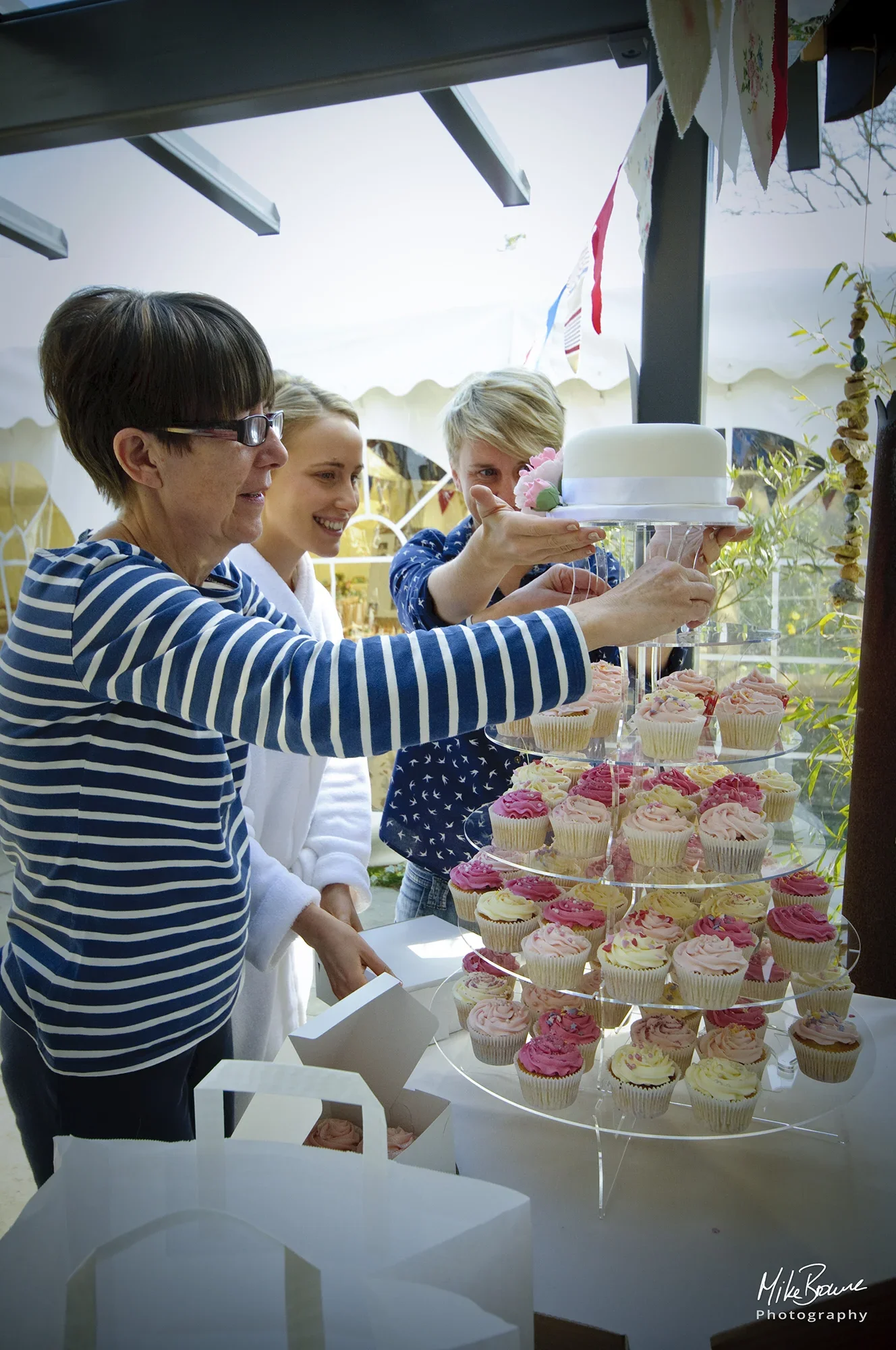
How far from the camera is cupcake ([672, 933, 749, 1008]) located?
1.32 m

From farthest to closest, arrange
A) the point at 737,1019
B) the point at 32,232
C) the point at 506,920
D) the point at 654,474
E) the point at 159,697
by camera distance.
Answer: the point at 32,232, the point at 506,920, the point at 737,1019, the point at 654,474, the point at 159,697

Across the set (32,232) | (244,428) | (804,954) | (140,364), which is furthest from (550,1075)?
(32,232)

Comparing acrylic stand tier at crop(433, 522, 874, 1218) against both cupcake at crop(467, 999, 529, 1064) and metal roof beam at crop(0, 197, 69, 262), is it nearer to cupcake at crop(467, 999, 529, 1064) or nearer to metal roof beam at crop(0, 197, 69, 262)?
cupcake at crop(467, 999, 529, 1064)

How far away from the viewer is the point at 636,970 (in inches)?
52.6

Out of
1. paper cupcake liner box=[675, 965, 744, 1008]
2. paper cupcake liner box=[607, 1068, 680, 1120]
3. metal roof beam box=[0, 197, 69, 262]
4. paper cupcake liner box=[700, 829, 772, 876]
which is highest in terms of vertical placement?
metal roof beam box=[0, 197, 69, 262]

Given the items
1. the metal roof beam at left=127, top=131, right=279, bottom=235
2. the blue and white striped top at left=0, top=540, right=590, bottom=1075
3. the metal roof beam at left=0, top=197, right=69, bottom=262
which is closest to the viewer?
the blue and white striped top at left=0, top=540, right=590, bottom=1075

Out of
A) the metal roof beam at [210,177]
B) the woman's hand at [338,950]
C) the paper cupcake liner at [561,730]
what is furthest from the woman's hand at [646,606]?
the metal roof beam at [210,177]

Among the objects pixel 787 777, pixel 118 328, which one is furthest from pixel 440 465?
pixel 118 328

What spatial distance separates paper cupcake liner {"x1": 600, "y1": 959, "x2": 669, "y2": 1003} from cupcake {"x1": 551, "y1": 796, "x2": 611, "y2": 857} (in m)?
0.18

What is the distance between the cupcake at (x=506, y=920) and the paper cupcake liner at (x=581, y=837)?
125mm

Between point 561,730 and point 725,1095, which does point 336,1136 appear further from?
point 561,730

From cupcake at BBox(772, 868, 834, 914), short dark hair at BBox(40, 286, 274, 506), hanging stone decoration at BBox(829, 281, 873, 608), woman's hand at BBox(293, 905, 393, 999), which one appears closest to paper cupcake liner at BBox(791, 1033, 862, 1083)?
cupcake at BBox(772, 868, 834, 914)

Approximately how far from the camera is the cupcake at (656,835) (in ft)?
4.50

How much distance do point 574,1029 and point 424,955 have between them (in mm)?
350
